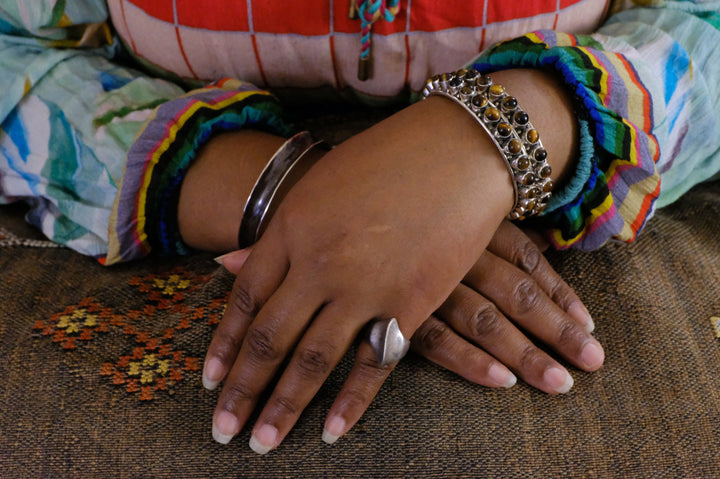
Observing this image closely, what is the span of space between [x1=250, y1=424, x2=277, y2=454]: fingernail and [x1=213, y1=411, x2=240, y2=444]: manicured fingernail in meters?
0.02

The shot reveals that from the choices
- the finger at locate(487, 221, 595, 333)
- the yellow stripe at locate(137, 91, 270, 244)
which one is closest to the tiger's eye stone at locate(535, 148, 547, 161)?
the finger at locate(487, 221, 595, 333)

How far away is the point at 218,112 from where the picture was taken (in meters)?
0.59

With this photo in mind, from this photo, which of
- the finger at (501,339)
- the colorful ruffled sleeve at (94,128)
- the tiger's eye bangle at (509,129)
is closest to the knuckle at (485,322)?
the finger at (501,339)

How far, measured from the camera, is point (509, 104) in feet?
1.57

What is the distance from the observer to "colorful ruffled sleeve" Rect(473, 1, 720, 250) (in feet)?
1.70

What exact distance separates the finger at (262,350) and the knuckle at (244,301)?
0.07 ft

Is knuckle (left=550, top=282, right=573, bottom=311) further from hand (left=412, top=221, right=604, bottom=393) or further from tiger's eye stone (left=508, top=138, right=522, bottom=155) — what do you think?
tiger's eye stone (left=508, top=138, right=522, bottom=155)

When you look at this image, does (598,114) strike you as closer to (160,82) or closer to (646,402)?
(646,402)

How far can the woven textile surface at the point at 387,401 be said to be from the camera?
1.52 ft

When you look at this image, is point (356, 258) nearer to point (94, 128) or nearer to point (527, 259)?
point (527, 259)

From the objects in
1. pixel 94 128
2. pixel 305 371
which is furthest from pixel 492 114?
pixel 94 128

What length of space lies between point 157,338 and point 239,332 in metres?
0.10

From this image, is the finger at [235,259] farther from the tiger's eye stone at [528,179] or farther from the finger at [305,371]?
the tiger's eye stone at [528,179]

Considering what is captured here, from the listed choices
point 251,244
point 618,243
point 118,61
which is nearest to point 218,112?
point 251,244
